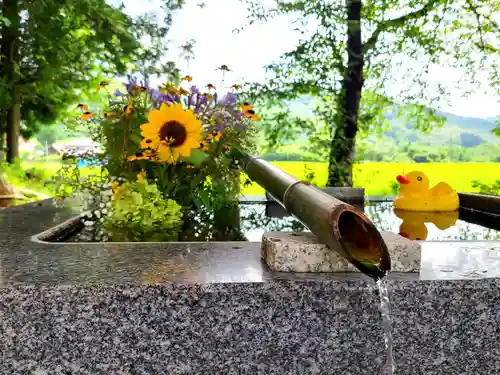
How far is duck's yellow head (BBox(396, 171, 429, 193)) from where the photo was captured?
2275 millimetres

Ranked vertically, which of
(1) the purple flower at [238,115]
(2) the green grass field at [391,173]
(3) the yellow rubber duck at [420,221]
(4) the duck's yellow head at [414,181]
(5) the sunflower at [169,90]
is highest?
(5) the sunflower at [169,90]

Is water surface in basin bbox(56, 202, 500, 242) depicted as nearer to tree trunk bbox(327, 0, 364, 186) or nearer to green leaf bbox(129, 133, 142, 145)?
green leaf bbox(129, 133, 142, 145)

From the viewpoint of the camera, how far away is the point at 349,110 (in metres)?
5.32

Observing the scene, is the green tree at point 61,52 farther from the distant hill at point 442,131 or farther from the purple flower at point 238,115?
the purple flower at point 238,115

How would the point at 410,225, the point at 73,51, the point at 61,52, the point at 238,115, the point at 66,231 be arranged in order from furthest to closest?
the point at 73,51
the point at 61,52
the point at 410,225
the point at 238,115
the point at 66,231

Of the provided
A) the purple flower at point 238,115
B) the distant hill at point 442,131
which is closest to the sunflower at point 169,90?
the purple flower at point 238,115

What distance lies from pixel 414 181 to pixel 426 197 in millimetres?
107

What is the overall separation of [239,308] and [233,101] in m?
0.96

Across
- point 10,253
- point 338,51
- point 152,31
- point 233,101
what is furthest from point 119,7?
point 10,253

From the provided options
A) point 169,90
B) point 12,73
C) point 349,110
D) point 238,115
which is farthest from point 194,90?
point 12,73

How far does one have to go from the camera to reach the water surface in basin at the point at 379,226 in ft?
4.94

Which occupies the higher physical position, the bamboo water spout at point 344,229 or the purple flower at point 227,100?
the purple flower at point 227,100

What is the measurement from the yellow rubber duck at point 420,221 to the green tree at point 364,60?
9.50 feet

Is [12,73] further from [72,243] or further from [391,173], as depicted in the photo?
[72,243]
